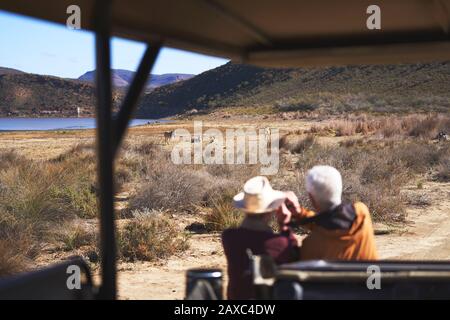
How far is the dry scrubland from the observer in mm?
9399

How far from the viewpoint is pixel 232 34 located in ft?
15.1

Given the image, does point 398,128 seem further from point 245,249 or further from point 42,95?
point 42,95

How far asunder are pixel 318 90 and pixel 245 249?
70307mm

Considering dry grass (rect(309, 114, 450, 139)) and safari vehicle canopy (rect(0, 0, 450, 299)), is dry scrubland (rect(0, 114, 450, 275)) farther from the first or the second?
dry grass (rect(309, 114, 450, 139))

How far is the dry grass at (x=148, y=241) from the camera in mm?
9164

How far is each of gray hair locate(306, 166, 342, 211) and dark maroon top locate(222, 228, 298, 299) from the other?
0.85ft

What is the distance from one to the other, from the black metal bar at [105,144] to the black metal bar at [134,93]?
1.06ft
